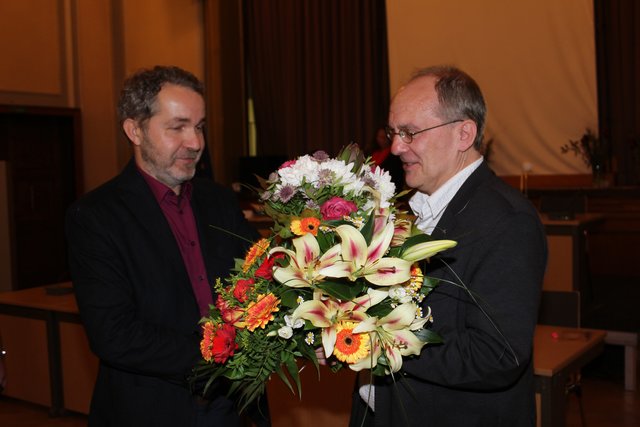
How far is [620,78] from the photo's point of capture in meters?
9.41

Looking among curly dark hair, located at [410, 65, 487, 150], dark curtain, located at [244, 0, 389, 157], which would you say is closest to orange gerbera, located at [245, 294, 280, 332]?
curly dark hair, located at [410, 65, 487, 150]

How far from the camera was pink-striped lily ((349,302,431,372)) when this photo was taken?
1.58 metres

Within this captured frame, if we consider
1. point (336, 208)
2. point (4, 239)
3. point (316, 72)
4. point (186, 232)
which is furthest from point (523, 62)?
point (336, 208)

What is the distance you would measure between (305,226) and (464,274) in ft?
1.44

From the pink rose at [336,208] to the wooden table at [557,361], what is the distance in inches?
68.3

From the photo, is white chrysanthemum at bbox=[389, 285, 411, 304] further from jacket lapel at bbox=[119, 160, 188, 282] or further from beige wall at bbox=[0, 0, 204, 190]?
beige wall at bbox=[0, 0, 204, 190]

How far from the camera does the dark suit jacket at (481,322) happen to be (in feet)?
5.56

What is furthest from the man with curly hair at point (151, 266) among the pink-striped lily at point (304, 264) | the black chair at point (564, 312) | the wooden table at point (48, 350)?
the wooden table at point (48, 350)

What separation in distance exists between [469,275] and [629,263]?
309 inches

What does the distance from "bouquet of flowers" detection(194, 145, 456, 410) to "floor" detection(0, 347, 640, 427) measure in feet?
11.5

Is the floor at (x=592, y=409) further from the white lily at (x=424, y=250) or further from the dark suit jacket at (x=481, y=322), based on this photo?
the white lily at (x=424, y=250)

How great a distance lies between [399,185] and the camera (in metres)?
7.45

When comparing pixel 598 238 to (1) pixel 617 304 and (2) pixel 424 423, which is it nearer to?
(1) pixel 617 304

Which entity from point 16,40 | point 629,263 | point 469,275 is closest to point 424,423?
point 469,275
